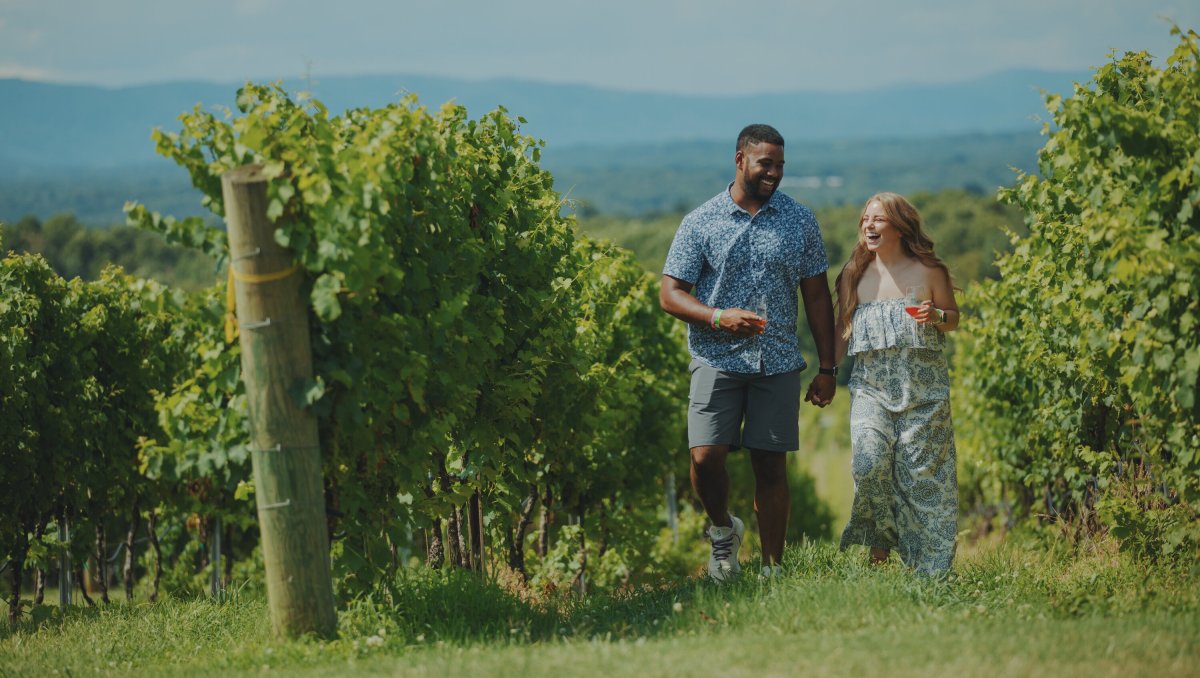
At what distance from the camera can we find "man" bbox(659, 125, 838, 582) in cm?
572

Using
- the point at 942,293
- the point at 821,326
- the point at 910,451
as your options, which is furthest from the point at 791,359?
the point at 942,293

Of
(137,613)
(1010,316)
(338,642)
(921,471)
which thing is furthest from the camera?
(1010,316)

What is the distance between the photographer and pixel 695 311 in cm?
565

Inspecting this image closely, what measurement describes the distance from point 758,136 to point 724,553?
2.09m

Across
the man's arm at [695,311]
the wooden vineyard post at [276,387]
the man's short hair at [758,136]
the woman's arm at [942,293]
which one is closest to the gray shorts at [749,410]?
the man's arm at [695,311]

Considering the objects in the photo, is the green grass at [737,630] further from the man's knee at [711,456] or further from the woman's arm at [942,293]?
the woman's arm at [942,293]

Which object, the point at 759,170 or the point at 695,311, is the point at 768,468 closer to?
the point at 695,311

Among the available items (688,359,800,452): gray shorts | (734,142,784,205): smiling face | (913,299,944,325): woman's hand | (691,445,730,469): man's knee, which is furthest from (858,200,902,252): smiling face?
(691,445,730,469): man's knee

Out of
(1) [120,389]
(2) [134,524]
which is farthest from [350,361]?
(2) [134,524]

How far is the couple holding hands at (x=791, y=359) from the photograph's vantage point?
226 inches

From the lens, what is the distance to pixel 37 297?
856 centimetres

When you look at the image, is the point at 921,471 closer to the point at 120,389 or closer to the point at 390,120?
the point at 390,120

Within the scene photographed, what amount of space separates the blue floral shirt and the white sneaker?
0.85 m

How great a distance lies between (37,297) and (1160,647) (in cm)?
766
